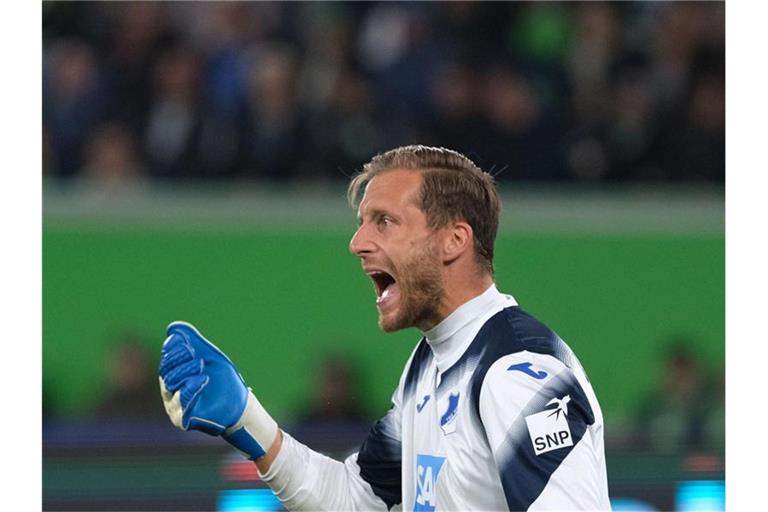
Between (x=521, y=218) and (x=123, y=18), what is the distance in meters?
3.19

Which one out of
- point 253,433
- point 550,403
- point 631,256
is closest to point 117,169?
point 631,256

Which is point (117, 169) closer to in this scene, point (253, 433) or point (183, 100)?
point (183, 100)

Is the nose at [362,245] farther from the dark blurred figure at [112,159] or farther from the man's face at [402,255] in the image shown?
the dark blurred figure at [112,159]

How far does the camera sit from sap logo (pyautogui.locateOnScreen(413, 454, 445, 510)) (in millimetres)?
3524

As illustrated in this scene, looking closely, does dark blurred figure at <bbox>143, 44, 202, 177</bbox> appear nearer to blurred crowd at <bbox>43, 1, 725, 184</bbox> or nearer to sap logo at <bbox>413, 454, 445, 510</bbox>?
blurred crowd at <bbox>43, 1, 725, 184</bbox>

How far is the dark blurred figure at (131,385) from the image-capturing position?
8.16 m

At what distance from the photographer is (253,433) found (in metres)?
3.84

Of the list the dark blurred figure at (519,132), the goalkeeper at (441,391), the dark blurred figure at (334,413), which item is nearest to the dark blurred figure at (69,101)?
the dark blurred figure at (334,413)

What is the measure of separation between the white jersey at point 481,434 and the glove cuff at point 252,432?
0.08 meters

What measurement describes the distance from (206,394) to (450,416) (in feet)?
2.30

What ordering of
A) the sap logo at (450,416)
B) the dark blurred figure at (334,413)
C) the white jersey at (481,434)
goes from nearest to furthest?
1. the white jersey at (481,434)
2. the sap logo at (450,416)
3. the dark blurred figure at (334,413)

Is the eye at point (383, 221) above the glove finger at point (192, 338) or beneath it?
above

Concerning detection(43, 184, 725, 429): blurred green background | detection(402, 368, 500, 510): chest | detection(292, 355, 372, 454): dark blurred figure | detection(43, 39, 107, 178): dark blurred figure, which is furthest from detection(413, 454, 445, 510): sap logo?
detection(43, 39, 107, 178): dark blurred figure

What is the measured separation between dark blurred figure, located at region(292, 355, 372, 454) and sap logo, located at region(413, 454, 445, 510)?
401 centimetres
